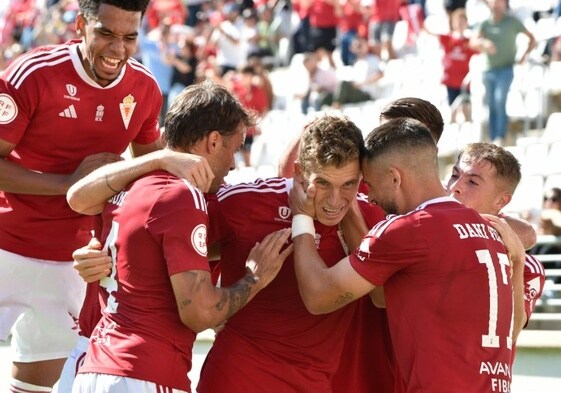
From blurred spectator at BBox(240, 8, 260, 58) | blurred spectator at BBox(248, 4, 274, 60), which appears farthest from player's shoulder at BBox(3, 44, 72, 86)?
blurred spectator at BBox(248, 4, 274, 60)

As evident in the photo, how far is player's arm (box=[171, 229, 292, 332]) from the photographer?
15.5 ft

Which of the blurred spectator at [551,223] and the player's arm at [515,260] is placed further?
the blurred spectator at [551,223]

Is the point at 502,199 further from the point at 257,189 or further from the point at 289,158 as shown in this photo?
the point at 257,189

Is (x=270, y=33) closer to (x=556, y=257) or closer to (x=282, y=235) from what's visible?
(x=556, y=257)

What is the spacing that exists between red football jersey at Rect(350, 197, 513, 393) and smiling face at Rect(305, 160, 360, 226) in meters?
0.27

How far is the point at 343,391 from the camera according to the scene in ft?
18.0

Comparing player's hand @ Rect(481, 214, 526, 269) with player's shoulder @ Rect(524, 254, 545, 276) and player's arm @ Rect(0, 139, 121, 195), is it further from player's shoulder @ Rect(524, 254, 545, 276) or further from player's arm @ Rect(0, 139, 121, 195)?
player's arm @ Rect(0, 139, 121, 195)

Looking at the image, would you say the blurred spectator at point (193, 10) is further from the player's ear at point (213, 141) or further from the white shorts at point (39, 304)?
the player's ear at point (213, 141)

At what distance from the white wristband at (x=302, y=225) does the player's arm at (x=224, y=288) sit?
0.04 metres

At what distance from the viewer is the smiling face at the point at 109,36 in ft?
19.6

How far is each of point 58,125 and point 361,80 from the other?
35.7ft

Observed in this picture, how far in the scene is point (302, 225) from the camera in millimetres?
5012

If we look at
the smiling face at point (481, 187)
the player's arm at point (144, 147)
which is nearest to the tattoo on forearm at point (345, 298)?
the smiling face at point (481, 187)

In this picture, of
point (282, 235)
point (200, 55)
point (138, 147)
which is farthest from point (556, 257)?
point (200, 55)
